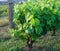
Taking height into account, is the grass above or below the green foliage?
below

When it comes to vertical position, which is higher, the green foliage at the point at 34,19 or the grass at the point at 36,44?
the green foliage at the point at 34,19

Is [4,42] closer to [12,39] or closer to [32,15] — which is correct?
[12,39]

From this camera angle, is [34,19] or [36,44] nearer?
[34,19]

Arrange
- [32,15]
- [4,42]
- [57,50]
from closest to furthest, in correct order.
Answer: [32,15]
[57,50]
[4,42]

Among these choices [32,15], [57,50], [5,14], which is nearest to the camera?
A: [32,15]

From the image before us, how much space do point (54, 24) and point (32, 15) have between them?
0.81 metres

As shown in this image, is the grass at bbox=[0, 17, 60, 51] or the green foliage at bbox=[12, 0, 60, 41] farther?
the grass at bbox=[0, 17, 60, 51]

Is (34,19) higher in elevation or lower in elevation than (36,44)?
higher

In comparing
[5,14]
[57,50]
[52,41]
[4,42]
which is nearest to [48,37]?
[52,41]

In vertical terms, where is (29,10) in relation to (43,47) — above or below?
above

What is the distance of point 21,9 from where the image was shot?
6207mm

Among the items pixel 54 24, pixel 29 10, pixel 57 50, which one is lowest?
pixel 57 50

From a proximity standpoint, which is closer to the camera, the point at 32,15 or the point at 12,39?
the point at 32,15

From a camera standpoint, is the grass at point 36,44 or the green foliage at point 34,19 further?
the grass at point 36,44
